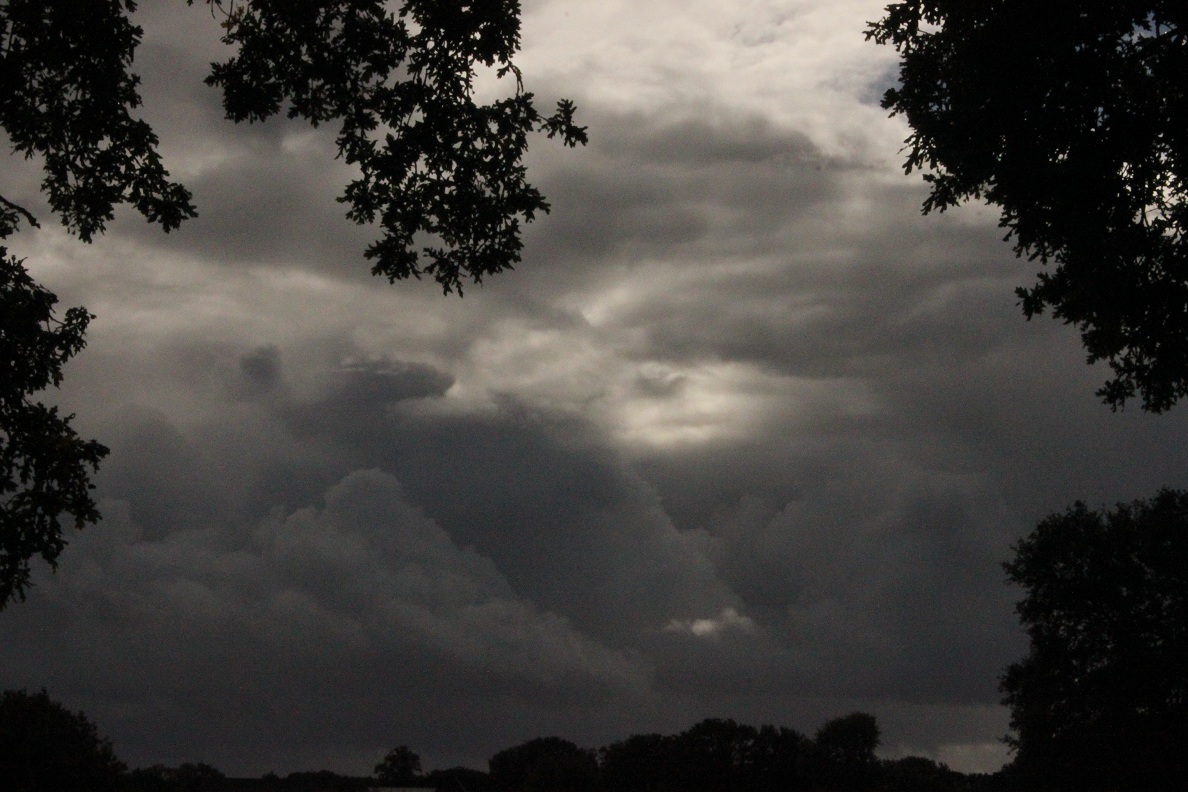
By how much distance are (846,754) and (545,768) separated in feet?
139

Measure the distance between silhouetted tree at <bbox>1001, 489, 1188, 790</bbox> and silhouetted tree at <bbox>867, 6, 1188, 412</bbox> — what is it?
38.0 meters

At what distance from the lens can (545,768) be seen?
168875mm

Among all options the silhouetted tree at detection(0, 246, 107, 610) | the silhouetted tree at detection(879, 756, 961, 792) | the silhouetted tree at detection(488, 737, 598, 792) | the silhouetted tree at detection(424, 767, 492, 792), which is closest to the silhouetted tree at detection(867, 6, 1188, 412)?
the silhouetted tree at detection(0, 246, 107, 610)

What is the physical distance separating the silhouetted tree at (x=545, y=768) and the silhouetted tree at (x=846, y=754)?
29200 mm

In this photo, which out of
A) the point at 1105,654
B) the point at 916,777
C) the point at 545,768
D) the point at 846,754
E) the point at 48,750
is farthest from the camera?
the point at 545,768

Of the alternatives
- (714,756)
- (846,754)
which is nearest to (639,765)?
(714,756)

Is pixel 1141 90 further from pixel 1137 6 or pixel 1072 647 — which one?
pixel 1072 647

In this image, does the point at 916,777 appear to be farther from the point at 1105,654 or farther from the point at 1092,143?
the point at 1092,143

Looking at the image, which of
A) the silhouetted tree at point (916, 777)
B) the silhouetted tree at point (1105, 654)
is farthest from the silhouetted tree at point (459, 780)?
the silhouetted tree at point (1105, 654)

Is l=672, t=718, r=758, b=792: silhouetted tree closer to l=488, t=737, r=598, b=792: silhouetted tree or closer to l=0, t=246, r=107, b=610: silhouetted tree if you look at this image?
l=488, t=737, r=598, b=792: silhouetted tree

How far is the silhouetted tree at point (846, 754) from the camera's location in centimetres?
14250

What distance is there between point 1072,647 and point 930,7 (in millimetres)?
42088

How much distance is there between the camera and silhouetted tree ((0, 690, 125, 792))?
80.8 meters

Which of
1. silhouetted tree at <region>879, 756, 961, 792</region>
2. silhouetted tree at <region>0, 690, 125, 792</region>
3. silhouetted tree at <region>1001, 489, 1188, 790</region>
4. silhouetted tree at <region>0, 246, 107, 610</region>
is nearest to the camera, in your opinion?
silhouetted tree at <region>0, 246, 107, 610</region>
